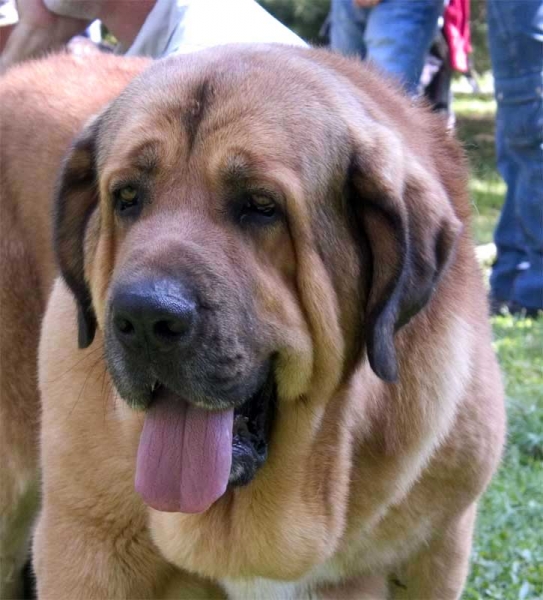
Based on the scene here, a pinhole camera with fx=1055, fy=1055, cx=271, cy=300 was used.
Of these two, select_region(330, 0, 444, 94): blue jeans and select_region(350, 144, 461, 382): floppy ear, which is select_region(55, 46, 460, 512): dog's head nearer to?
select_region(350, 144, 461, 382): floppy ear

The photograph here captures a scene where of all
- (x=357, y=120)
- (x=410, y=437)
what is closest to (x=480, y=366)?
(x=410, y=437)

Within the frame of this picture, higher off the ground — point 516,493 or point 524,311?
point 516,493

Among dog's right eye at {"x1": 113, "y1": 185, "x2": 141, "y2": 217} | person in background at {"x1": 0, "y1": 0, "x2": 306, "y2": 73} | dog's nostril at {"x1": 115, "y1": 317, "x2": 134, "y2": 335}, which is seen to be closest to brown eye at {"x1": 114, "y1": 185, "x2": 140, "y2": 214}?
dog's right eye at {"x1": 113, "y1": 185, "x2": 141, "y2": 217}

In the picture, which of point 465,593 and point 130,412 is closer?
point 130,412

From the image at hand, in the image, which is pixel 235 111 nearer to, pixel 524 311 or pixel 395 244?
pixel 395 244

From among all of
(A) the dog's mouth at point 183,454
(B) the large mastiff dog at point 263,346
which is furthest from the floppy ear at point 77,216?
(A) the dog's mouth at point 183,454

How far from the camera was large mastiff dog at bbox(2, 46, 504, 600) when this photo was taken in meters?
2.22

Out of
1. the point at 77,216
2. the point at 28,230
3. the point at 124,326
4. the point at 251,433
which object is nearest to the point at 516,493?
the point at 251,433

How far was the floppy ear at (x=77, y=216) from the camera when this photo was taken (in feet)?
8.61

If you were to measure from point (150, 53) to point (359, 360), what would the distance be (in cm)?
201

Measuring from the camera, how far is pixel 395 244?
2.34m

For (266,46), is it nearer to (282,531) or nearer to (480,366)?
(480,366)

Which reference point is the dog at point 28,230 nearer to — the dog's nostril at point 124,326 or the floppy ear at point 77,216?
the floppy ear at point 77,216

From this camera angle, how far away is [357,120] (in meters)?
2.41
